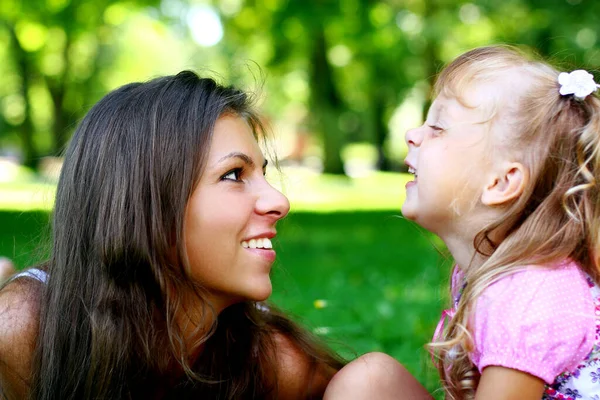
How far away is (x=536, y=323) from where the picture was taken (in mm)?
1831

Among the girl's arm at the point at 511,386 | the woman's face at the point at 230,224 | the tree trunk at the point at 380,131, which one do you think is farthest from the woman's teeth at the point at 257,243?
the tree trunk at the point at 380,131

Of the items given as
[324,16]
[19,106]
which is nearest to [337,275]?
[324,16]

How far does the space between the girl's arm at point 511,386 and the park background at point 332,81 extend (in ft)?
2.20

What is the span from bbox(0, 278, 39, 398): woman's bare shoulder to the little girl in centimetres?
85

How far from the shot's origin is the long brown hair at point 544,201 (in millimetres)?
1995

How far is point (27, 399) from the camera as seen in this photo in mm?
2119

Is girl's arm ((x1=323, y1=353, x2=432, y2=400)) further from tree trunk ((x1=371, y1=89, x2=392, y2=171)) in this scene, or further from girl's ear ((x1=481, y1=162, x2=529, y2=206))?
tree trunk ((x1=371, y1=89, x2=392, y2=171))

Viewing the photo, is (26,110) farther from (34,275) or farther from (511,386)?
(511,386)

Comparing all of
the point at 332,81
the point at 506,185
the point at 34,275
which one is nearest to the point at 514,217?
the point at 506,185

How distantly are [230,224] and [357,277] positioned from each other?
Result: 3773 millimetres

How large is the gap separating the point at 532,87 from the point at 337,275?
3959 millimetres

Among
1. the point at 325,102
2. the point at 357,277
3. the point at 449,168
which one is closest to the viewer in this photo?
the point at 449,168

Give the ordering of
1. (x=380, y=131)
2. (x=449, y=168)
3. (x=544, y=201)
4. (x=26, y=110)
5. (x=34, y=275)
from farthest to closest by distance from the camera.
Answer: (x=380, y=131)
(x=26, y=110)
(x=34, y=275)
(x=449, y=168)
(x=544, y=201)

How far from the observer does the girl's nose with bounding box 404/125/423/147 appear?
2.28m
